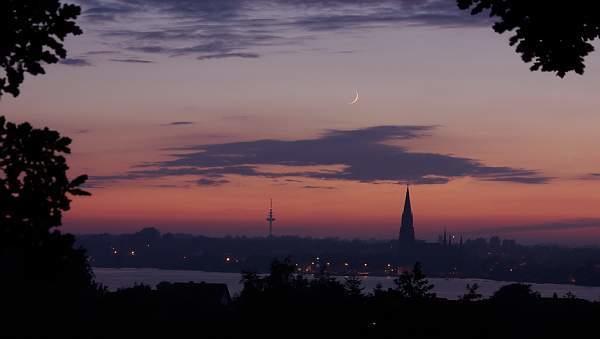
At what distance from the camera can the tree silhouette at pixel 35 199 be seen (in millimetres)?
8133

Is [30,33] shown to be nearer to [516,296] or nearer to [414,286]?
[414,286]

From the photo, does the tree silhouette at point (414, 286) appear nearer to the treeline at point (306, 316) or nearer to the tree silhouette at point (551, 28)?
the treeline at point (306, 316)

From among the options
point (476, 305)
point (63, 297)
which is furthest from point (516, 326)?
point (63, 297)

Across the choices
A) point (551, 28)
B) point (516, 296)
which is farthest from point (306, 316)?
point (551, 28)

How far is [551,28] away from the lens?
8898 mm

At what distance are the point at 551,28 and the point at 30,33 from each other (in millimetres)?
3975

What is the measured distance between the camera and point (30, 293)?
106 feet

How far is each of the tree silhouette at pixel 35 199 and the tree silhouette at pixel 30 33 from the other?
0.46 metres

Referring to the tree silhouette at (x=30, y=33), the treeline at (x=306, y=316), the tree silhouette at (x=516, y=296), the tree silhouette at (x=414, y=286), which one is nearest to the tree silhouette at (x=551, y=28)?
the tree silhouette at (x=30, y=33)

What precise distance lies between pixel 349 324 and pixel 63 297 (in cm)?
1514

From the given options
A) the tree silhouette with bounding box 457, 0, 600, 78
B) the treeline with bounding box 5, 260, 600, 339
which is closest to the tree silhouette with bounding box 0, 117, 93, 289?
the tree silhouette with bounding box 457, 0, 600, 78

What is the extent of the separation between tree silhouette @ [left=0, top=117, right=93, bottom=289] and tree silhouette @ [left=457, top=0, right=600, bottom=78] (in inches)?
131

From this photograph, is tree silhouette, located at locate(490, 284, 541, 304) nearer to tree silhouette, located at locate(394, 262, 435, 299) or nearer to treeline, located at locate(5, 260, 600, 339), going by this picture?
treeline, located at locate(5, 260, 600, 339)

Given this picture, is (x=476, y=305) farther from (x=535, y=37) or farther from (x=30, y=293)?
(x=535, y=37)
